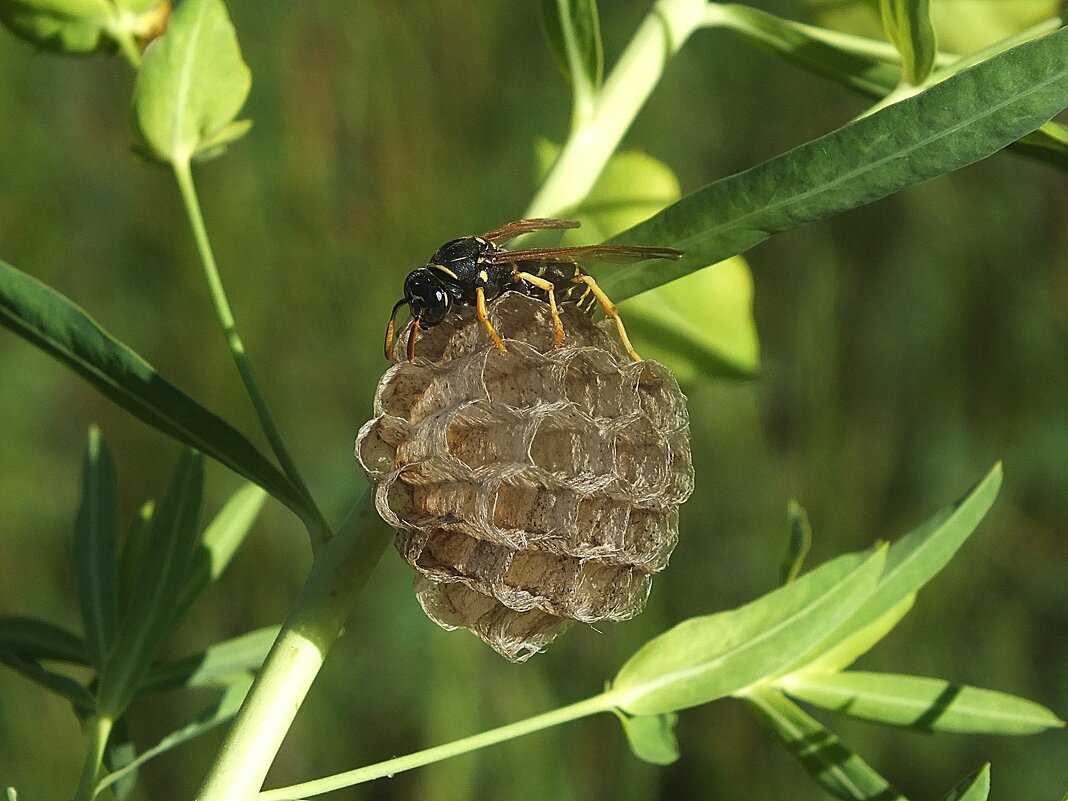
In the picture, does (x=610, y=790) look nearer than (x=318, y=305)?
Yes

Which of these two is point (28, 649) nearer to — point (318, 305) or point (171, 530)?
point (171, 530)

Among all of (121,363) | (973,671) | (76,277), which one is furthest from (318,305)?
(121,363)

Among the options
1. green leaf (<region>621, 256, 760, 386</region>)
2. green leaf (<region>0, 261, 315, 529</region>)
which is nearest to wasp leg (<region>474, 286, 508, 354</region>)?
green leaf (<region>0, 261, 315, 529</region>)

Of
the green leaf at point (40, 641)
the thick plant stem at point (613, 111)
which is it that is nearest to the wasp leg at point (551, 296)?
the thick plant stem at point (613, 111)

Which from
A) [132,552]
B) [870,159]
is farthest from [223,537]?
[870,159]

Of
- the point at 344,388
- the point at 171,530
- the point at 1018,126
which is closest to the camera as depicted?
the point at 1018,126

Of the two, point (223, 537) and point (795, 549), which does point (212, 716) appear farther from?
point (795, 549)

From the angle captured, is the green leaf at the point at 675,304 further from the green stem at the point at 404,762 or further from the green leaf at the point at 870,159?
the green stem at the point at 404,762
